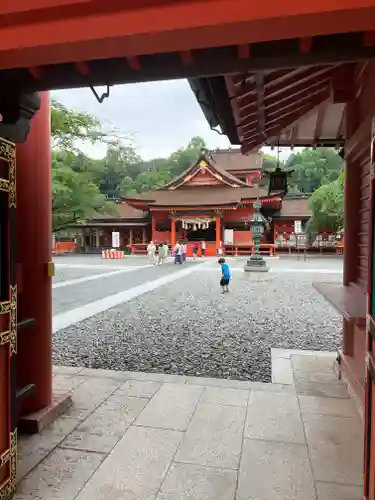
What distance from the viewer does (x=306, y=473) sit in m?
2.36

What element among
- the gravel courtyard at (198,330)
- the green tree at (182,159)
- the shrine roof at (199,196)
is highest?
the green tree at (182,159)

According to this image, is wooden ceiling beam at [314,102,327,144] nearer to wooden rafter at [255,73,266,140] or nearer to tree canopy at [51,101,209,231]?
wooden rafter at [255,73,266,140]

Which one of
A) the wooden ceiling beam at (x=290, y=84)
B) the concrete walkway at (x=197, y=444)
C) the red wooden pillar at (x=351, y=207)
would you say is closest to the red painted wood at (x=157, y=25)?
the wooden ceiling beam at (x=290, y=84)

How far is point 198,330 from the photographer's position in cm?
631

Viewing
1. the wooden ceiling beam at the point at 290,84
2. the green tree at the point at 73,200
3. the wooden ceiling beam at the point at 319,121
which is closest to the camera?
the wooden ceiling beam at the point at 290,84

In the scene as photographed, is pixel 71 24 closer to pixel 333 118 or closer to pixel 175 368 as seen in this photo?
pixel 175 368

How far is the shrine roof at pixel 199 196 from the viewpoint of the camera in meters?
28.0

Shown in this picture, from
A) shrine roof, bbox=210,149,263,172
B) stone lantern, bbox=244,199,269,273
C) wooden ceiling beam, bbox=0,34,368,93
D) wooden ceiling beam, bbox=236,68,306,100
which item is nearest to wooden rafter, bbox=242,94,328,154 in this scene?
wooden ceiling beam, bbox=236,68,306,100

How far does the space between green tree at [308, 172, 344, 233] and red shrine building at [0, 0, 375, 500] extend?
2143cm

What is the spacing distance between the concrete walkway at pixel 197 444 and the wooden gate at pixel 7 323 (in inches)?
8.0

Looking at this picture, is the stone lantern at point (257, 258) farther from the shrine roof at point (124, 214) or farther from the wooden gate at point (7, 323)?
the shrine roof at point (124, 214)

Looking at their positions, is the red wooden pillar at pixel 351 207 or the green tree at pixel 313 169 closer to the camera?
the red wooden pillar at pixel 351 207

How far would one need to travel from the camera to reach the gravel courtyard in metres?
4.66

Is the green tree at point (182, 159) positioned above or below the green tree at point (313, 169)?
above
